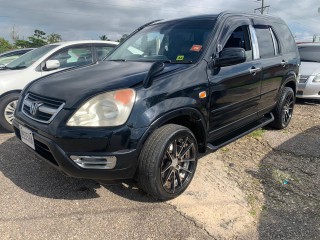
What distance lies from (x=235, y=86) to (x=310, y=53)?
6.08 meters

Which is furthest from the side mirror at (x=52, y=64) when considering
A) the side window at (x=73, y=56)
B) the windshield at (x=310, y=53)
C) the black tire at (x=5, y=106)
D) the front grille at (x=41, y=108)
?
the windshield at (x=310, y=53)

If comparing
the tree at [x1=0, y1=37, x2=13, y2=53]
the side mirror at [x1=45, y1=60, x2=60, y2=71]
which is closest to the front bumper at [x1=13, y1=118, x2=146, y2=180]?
the side mirror at [x1=45, y1=60, x2=60, y2=71]

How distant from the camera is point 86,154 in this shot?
8.42 ft

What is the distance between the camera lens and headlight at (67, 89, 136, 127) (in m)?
2.55

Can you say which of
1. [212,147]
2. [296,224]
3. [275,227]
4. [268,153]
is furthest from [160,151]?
[268,153]

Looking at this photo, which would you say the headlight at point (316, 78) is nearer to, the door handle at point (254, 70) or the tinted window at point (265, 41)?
the tinted window at point (265, 41)

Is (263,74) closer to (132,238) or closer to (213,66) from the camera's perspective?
(213,66)

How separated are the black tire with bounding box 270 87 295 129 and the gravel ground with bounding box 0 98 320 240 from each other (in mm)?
1133

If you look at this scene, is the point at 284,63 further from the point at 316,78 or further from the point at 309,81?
the point at 316,78

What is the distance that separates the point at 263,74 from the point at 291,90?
1.43 metres

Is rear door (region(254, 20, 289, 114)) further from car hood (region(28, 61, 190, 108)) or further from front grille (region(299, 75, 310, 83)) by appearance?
front grille (region(299, 75, 310, 83))

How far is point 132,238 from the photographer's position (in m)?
2.51

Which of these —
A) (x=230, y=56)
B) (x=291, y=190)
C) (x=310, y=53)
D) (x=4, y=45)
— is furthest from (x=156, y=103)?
(x=4, y=45)

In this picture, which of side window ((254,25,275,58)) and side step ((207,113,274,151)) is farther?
side window ((254,25,275,58))
